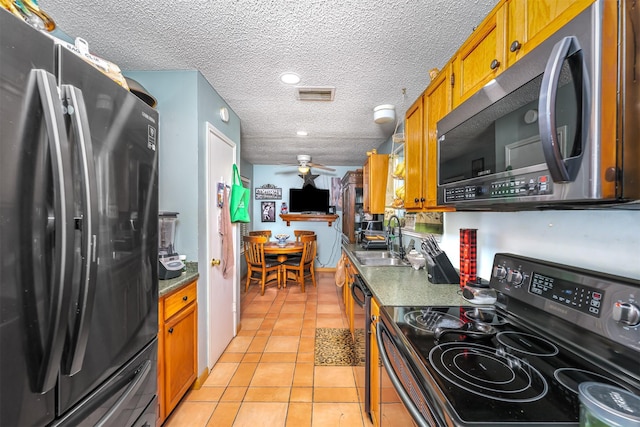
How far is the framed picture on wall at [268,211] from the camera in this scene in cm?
589

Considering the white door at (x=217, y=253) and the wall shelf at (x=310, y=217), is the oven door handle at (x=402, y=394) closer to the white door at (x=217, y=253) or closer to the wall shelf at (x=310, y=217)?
the white door at (x=217, y=253)

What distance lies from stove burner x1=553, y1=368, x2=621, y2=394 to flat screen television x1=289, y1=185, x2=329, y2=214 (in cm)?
509

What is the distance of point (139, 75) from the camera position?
200 centimetres

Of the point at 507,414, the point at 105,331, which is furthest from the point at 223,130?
the point at 507,414

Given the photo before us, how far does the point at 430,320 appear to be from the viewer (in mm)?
1070

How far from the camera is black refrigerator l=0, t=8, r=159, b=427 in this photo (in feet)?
1.93

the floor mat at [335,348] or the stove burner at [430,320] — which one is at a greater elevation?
the stove burner at [430,320]

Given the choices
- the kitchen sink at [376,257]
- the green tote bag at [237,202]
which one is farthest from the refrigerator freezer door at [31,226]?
the kitchen sink at [376,257]

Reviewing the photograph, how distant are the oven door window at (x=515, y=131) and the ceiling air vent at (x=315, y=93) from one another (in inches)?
52.8

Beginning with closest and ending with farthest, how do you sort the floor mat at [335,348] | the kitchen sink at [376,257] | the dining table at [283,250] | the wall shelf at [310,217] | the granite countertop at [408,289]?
the granite countertop at [408,289], the floor mat at [335,348], the kitchen sink at [376,257], the dining table at [283,250], the wall shelf at [310,217]

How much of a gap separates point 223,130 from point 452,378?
2505 millimetres

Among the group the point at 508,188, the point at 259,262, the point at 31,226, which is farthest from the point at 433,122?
the point at 259,262

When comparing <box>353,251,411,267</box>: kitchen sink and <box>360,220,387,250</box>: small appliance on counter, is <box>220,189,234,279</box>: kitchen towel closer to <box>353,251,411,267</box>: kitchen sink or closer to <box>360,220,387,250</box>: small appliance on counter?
<box>353,251,411,267</box>: kitchen sink

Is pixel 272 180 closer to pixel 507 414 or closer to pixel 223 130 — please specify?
pixel 223 130
